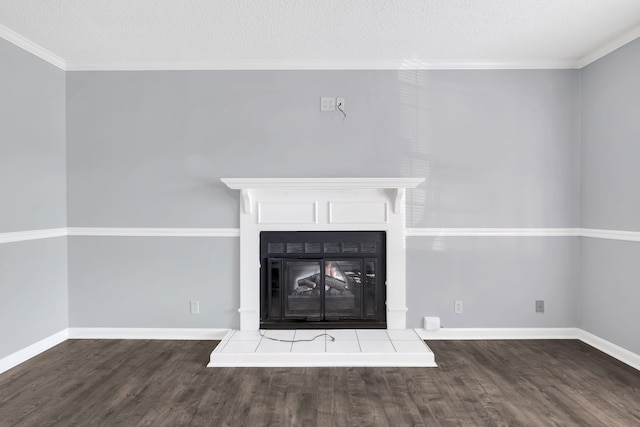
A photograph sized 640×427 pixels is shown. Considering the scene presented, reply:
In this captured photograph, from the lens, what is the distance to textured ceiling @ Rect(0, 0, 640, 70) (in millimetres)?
2584

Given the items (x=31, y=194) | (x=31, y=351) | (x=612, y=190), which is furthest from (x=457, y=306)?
(x=31, y=194)

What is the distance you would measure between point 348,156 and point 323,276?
3.66 ft

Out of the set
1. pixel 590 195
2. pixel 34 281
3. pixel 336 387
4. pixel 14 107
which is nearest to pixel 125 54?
pixel 14 107

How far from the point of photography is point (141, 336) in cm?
359

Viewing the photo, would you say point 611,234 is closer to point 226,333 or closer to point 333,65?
point 333,65

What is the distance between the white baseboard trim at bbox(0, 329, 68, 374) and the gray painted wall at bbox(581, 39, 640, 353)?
184 inches

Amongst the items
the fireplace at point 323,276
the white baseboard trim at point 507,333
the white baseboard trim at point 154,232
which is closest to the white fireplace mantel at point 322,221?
the fireplace at point 323,276

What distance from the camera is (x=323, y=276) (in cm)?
359

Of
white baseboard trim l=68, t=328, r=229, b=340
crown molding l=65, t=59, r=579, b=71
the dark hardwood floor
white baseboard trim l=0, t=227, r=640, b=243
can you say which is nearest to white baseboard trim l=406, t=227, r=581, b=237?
white baseboard trim l=0, t=227, r=640, b=243

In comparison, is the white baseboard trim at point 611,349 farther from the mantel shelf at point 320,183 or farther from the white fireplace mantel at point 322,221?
the mantel shelf at point 320,183

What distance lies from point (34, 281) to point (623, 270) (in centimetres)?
472

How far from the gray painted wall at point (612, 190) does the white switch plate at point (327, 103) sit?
224 centimetres

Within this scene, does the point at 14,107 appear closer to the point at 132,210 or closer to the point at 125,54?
the point at 125,54

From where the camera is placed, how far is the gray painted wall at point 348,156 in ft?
11.7
